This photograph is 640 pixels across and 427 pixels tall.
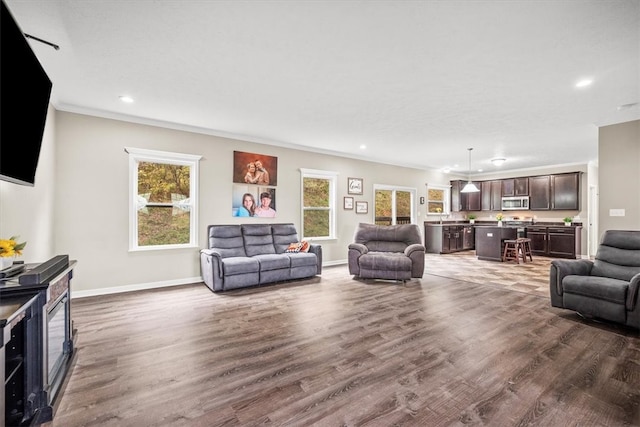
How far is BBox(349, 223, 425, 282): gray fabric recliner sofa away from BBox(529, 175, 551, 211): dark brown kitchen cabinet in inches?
220

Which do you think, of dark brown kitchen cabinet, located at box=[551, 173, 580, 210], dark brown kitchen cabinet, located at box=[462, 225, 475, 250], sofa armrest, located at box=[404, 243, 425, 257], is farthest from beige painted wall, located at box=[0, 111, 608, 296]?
dark brown kitchen cabinet, located at box=[551, 173, 580, 210]

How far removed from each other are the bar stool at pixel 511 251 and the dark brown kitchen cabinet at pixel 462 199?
2.59 metres

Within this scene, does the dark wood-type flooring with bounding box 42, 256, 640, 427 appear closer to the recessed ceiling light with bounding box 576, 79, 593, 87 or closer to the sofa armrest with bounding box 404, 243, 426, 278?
the sofa armrest with bounding box 404, 243, 426, 278

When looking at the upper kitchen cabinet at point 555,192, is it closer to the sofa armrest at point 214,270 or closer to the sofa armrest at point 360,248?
the sofa armrest at point 360,248

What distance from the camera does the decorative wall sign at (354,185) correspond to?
23.7 ft

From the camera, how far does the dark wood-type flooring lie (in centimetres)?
176

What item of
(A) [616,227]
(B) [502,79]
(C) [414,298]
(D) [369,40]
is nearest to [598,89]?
(B) [502,79]

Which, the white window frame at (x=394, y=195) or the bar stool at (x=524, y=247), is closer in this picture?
the bar stool at (x=524, y=247)

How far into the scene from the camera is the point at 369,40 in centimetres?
249

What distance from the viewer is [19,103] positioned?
6.03ft

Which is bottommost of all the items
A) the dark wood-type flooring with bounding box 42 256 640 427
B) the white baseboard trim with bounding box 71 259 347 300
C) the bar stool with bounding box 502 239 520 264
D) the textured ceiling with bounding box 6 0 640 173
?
the dark wood-type flooring with bounding box 42 256 640 427

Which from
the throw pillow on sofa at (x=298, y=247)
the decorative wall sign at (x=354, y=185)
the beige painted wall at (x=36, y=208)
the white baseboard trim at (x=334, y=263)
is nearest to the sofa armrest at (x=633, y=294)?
the throw pillow on sofa at (x=298, y=247)

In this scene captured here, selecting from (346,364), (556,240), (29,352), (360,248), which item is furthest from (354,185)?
(29,352)

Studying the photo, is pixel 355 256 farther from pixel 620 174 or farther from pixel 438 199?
pixel 438 199
